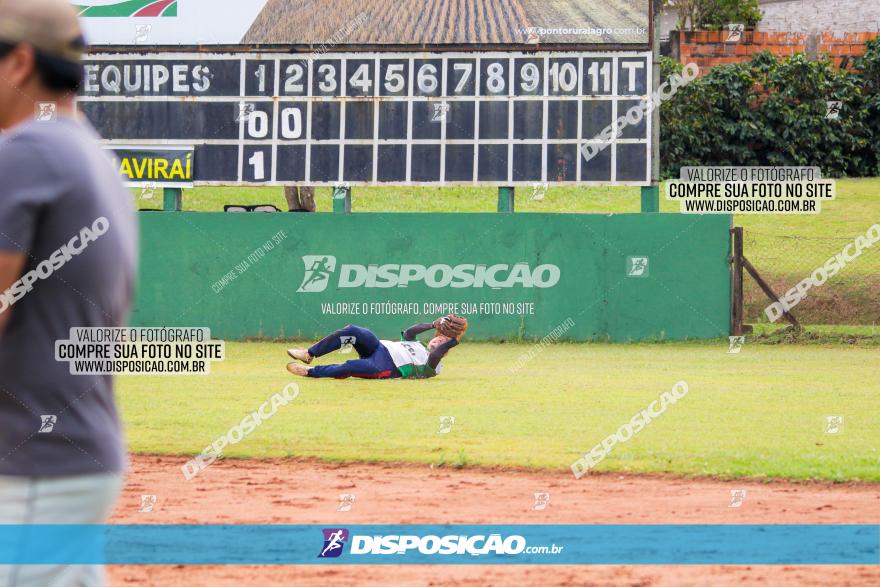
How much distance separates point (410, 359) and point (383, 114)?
641 centimetres

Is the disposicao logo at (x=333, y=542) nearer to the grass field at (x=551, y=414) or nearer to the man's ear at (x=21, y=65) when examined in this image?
the grass field at (x=551, y=414)

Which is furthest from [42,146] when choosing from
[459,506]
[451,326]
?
[451,326]

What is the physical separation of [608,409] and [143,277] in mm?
10696

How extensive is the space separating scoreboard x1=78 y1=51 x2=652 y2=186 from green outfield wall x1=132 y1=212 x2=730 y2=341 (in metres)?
0.91

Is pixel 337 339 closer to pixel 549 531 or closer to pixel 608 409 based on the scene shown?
pixel 608 409

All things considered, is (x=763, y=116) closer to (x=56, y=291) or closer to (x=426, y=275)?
(x=426, y=275)

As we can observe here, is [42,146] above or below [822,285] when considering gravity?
above

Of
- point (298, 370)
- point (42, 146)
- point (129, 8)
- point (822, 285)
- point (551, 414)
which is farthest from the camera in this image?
point (822, 285)

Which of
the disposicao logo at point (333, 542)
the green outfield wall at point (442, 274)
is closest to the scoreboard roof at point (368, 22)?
the green outfield wall at point (442, 274)

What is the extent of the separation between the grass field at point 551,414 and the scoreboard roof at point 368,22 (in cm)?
533

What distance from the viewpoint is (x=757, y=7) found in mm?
37562

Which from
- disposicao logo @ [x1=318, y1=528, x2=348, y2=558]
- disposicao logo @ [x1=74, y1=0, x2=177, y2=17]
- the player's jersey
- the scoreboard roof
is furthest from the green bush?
disposicao logo @ [x1=318, y1=528, x2=348, y2=558]

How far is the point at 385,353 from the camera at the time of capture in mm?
14273

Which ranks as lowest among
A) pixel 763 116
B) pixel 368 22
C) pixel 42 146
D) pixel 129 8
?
pixel 42 146
